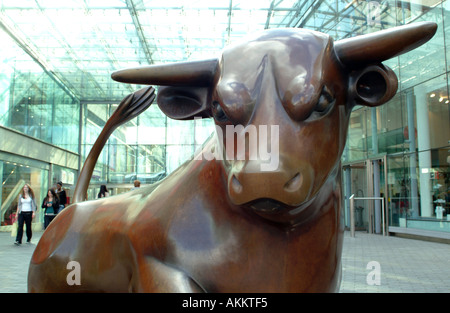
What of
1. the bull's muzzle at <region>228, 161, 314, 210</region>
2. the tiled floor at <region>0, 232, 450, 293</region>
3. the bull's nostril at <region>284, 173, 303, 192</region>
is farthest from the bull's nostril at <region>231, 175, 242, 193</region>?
the tiled floor at <region>0, 232, 450, 293</region>

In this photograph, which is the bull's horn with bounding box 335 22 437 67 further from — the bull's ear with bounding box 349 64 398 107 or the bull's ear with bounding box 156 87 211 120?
the bull's ear with bounding box 156 87 211 120

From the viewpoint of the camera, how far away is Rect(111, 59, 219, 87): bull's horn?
1.43 metres

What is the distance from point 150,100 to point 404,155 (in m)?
10.6

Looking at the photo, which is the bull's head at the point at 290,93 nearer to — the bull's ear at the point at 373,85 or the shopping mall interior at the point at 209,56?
the bull's ear at the point at 373,85

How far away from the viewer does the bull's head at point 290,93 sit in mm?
1104

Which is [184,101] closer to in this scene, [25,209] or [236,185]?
[236,185]

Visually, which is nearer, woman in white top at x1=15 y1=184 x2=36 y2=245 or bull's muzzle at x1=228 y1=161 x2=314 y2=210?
bull's muzzle at x1=228 y1=161 x2=314 y2=210

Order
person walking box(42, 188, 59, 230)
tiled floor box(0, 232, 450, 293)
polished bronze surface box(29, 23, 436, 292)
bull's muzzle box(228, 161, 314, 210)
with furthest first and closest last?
person walking box(42, 188, 59, 230)
tiled floor box(0, 232, 450, 293)
polished bronze surface box(29, 23, 436, 292)
bull's muzzle box(228, 161, 314, 210)

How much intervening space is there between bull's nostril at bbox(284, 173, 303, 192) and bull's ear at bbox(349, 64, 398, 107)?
1.47 ft

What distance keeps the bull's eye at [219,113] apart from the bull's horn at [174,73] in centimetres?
16

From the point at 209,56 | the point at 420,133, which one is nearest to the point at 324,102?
the point at 209,56

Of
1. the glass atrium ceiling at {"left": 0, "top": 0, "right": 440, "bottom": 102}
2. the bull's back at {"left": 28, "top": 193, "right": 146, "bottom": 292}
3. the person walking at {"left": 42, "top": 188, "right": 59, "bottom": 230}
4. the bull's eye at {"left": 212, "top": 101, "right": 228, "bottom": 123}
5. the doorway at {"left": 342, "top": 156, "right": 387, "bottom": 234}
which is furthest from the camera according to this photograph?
the doorway at {"left": 342, "top": 156, "right": 387, "bottom": 234}

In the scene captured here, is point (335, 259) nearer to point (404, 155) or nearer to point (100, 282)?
point (100, 282)

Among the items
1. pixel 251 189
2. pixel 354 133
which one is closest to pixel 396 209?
pixel 354 133
